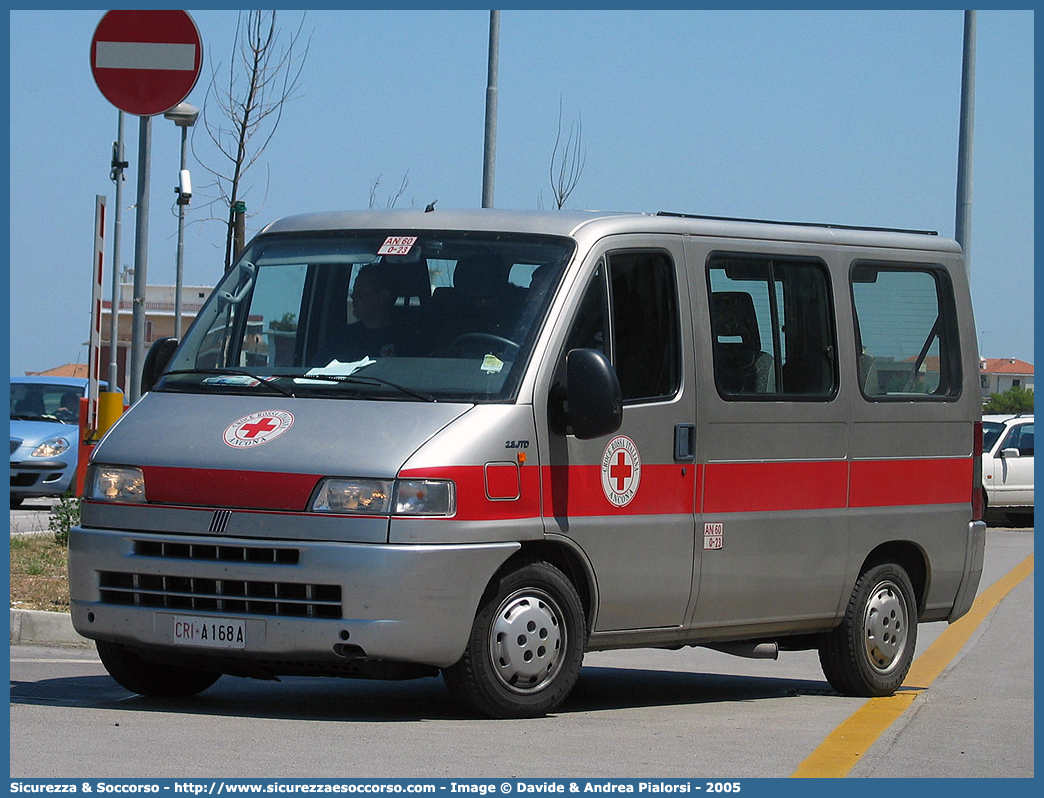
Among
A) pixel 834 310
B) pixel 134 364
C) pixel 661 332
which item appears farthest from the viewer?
pixel 134 364

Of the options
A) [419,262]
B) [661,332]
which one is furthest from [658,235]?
[419,262]

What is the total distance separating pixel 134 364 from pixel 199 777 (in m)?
6.86

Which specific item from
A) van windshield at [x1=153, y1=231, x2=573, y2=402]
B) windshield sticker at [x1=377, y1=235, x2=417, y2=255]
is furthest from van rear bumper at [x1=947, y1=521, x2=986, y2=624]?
windshield sticker at [x1=377, y1=235, x2=417, y2=255]

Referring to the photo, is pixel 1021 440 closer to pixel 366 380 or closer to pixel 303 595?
pixel 366 380

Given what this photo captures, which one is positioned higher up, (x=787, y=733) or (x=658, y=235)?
(x=658, y=235)

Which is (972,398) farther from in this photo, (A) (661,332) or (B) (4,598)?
(B) (4,598)

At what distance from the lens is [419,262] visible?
8.47 metres

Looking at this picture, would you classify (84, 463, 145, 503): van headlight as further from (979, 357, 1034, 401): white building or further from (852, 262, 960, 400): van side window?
(979, 357, 1034, 401): white building

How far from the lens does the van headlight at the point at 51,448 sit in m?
23.3

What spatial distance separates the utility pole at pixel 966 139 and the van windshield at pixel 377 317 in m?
14.0

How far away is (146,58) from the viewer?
1033cm

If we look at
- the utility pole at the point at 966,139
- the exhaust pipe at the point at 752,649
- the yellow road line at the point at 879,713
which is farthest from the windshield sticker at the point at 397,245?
the utility pole at the point at 966,139

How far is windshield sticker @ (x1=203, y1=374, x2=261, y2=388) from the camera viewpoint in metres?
8.26

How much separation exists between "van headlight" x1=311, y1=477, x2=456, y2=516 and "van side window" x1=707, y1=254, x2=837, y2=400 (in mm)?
2001
